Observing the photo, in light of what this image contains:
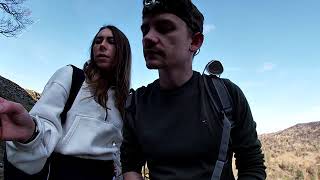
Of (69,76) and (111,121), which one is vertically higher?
(69,76)

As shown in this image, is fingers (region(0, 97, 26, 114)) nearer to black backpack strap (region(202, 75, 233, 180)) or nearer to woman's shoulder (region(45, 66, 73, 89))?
black backpack strap (region(202, 75, 233, 180))

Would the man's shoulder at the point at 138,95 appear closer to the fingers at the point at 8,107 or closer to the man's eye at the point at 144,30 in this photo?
the man's eye at the point at 144,30

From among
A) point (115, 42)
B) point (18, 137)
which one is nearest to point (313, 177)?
point (115, 42)

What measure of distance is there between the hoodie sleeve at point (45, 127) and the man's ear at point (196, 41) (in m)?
0.97

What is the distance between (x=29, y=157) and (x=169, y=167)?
33.3 inches

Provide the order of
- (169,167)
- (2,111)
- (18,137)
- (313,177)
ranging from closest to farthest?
(2,111) < (18,137) < (169,167) < (313,177)


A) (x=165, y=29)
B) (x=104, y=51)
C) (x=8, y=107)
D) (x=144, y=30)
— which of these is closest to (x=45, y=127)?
(x=8, y=107)

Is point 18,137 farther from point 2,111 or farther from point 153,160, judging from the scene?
point 153,160

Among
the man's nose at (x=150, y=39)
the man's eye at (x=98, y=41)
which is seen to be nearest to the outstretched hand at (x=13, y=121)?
the man's nose at (x=150, y=39)

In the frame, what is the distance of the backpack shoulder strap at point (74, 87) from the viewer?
2.83 meters

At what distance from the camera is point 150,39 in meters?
2.06

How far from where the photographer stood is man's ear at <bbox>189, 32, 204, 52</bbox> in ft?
7.23

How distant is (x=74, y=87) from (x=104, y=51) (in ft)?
1.71

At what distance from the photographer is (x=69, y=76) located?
294cm
